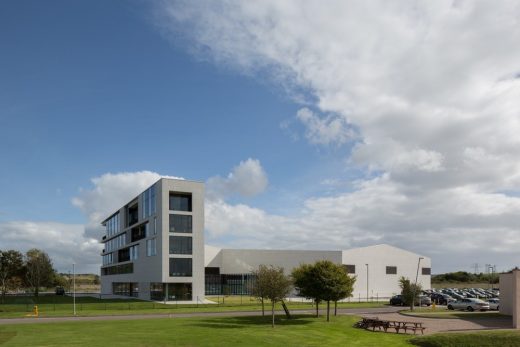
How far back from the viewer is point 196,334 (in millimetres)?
33094

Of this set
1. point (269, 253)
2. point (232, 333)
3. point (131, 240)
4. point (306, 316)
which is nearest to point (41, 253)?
point (131, 240)

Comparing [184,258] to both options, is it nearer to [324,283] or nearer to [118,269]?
[118,269]

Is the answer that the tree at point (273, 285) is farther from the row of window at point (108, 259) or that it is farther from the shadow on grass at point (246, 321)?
the row of window at point (108, 259)

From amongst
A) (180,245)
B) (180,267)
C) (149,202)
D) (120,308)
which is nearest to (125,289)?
(149,202)

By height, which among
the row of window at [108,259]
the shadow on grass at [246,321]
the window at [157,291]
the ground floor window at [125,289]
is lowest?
the ground floor window at [125,289]

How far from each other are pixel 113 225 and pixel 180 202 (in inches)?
1651

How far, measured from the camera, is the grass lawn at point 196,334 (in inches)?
1166

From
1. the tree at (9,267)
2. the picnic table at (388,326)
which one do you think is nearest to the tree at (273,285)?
the picnic table at (388,326)

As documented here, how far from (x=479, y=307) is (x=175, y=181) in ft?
153

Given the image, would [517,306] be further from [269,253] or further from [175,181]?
[269,253]

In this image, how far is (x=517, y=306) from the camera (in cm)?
3806

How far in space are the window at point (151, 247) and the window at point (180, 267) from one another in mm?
5266

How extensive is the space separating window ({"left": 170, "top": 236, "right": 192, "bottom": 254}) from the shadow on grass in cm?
3501

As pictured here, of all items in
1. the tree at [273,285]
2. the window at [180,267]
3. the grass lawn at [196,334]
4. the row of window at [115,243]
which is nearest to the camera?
the grass lawn at [196,334]
